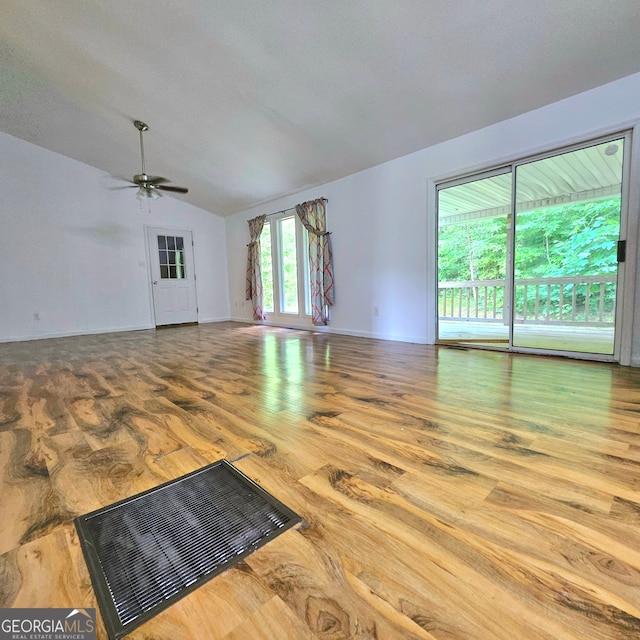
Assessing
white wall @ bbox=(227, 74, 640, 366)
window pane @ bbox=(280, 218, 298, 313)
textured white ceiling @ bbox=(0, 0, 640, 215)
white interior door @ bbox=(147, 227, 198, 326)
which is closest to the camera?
textured white ceiling @ bbox=(0, 0, 640, 215)

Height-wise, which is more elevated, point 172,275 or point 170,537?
point 172,275

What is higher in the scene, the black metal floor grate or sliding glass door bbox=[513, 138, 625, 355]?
sliding glass door bbox=[513, 138, 625, 355]

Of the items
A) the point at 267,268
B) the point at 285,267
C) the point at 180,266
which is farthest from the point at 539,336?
the point at 180,266

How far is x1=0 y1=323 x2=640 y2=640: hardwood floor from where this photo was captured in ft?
2.39

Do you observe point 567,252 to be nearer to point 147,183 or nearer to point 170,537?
point 170,537

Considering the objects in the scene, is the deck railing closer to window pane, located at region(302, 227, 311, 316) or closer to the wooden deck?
the wooden deck

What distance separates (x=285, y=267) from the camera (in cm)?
626

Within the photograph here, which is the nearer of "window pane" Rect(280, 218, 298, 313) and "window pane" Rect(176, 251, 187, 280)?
"window pane" Rect(280, 218, 298, 313)

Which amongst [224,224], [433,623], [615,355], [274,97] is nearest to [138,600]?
[433,623]

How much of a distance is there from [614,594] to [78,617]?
1.21 meters

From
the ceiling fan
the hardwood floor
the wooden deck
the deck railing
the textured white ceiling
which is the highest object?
the textured white ceiling

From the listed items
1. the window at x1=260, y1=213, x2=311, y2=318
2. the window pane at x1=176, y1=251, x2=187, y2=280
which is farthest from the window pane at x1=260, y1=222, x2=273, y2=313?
the window pane at x1=176, y1=251, x2=187, y2=280

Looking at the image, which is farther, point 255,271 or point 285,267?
point 255,271

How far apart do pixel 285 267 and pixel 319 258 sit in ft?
4.12
